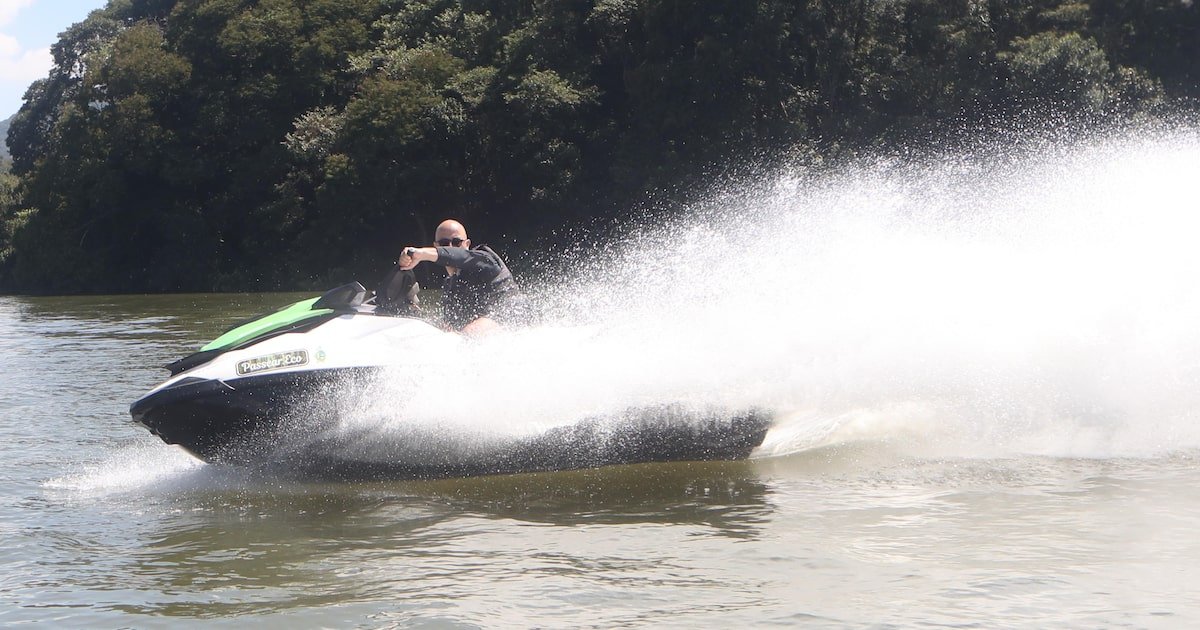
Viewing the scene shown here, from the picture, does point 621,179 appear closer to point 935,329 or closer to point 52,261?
point 52,261

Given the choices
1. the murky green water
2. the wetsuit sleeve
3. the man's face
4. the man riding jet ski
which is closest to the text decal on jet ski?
the man riding jet ski

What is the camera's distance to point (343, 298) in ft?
23.6

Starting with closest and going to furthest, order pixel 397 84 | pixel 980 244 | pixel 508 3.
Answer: pixel 980 244 < pixel 397 84 < pixel 508 3

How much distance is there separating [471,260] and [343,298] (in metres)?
0.75

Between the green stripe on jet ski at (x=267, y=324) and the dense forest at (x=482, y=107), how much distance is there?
25.2 metres

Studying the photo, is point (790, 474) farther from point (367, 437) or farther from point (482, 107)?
point (482, 107)

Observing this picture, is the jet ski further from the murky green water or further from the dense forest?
the dense forest

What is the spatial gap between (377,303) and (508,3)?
111 feet

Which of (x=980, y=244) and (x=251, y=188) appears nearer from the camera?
(x=980, y=244)

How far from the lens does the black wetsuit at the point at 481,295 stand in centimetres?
749

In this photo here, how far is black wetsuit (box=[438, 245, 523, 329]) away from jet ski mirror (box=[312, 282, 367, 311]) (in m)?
0.51

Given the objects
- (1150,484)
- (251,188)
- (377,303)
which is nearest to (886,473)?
(1150,484)

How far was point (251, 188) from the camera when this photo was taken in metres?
43.6

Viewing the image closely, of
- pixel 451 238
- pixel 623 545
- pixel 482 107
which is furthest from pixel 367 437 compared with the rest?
pixel 482 107
